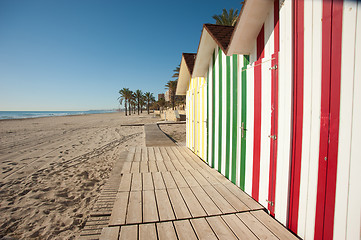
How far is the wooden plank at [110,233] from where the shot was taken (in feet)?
6.89

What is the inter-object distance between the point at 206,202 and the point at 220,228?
63 centimetres

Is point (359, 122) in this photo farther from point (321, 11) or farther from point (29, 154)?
point (29, 154)

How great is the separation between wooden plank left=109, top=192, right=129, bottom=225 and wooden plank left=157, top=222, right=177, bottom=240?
0.51 meters

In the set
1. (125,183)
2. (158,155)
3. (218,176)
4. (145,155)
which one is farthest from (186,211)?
(145,155)

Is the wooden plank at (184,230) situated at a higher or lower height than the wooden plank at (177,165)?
higher

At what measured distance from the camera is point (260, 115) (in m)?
2.83

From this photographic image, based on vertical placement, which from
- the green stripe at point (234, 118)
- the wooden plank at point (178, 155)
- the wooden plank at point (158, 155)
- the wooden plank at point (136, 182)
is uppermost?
the green stripe at point (234, 118)

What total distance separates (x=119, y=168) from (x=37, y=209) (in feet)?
6.08

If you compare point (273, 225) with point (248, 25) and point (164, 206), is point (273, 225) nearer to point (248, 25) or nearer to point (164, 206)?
point (164, 206)

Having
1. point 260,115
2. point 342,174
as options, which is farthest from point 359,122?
point 260,115

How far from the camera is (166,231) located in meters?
2.25

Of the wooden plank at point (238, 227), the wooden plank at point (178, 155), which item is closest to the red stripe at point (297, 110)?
the wooden plank at point (238, 227)

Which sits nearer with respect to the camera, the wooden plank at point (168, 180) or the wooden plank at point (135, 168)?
the wooden plank at point (168, 180)

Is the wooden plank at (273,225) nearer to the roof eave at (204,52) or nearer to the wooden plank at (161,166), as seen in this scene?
the wooden plank at (161,166)
